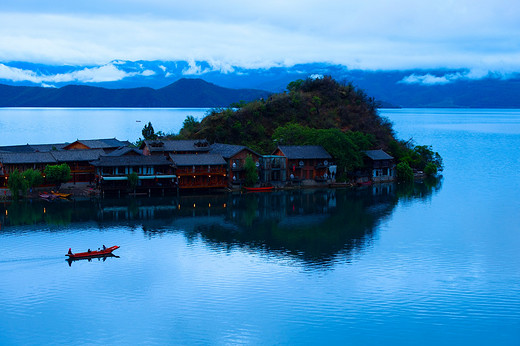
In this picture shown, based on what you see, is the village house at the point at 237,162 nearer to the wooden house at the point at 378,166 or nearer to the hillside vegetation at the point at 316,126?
the hillside vegetation at the point at 316,126

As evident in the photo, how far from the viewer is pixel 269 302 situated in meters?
32.0

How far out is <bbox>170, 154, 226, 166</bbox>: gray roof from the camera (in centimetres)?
6557

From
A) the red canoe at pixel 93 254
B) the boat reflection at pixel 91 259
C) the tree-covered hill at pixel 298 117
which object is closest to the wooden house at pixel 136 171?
the tree-covered hill at pixel 298 117

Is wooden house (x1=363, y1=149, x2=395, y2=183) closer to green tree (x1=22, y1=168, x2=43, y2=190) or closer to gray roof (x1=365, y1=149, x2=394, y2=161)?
gray roof (x1=365, y1=149, x2=394, y2=161)

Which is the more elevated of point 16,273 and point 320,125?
point 320,125

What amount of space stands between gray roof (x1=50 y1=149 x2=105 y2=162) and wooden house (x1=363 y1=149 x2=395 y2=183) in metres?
35.5

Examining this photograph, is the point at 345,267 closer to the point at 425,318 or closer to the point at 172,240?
the point at 425,318

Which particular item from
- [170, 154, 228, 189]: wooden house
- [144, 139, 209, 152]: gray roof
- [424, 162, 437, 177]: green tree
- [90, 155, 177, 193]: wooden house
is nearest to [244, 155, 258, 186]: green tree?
[170, 154, 228, 189]: wooden house

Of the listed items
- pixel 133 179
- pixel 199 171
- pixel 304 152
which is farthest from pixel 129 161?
pixel 304 152

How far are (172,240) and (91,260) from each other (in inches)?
299

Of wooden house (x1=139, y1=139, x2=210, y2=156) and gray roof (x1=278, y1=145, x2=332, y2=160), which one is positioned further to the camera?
wooden house (x1=139, y1=139, x2=210, y2=156)

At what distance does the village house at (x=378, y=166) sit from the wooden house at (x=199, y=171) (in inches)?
827

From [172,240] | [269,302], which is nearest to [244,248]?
[172,240]

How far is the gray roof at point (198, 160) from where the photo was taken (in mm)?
65575
